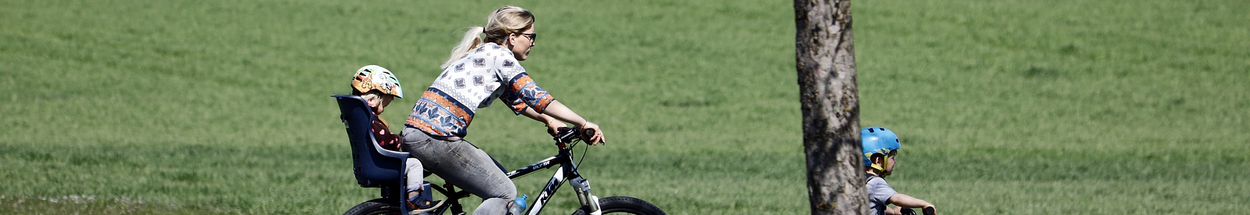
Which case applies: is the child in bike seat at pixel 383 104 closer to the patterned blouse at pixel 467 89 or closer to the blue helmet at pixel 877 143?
the patterned blouse at pixel 467 89

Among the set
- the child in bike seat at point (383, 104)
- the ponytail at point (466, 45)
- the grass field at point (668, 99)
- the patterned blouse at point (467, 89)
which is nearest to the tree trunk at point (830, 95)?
the patterned blouse at point (467, 89)

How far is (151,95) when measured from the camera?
23.0 metres

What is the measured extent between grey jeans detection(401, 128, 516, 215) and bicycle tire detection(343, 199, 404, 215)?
29cm

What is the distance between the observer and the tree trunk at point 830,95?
15.4 ft

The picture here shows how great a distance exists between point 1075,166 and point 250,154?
31.6ft

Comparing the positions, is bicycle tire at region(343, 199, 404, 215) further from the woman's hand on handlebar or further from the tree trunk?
the tree trunk

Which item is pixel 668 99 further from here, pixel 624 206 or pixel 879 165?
pixel 624 206

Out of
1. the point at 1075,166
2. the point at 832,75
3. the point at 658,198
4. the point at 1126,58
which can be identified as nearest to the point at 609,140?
the point at 1075,166

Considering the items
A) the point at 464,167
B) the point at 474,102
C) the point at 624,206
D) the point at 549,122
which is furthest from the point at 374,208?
the point at 624,206

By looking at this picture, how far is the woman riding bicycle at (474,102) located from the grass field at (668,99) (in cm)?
404

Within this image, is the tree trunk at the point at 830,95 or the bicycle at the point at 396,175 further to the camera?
the bicycle at the point at 396,175

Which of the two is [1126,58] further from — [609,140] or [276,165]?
[276,165]

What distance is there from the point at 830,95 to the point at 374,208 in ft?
7.00

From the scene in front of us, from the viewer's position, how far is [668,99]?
76.7ft
